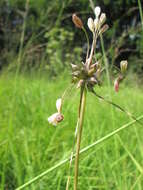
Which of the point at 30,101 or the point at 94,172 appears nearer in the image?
the point at 94,172

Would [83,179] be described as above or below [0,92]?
below

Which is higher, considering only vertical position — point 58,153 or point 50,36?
point 50,36

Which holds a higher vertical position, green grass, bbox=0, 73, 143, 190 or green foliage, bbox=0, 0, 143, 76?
green foliage, bbox=0, 0, 143, 76

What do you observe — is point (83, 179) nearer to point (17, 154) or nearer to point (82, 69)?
point (17, 154)

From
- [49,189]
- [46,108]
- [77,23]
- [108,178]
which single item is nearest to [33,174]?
[49,189]

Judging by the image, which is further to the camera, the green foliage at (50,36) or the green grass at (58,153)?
the green foliage at (50,36)

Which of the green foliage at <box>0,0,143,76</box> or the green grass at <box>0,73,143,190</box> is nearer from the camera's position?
the green grass at <box>0,73,143,190</box>

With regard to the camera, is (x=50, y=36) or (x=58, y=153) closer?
(x=58, y=153)

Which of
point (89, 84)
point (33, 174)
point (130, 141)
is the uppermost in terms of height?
point (89, 84)

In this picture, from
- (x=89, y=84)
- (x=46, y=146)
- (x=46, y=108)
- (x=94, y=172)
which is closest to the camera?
(x=89, y=84)

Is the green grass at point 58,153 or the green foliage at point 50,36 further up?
the green foliage at point 50,36

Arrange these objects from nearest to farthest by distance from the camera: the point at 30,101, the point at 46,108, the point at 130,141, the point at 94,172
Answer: the point at 94,172 < the point at 130,141 < the point at 46,108 < the point at 30,101
